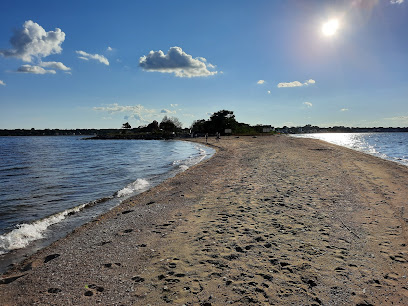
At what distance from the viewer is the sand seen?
4.94 meters

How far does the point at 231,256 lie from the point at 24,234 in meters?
7.51

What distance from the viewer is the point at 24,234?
8930 millimetres

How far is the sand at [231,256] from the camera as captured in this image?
4938 mm

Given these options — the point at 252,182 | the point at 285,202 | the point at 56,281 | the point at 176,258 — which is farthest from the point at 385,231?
the point at 56,281

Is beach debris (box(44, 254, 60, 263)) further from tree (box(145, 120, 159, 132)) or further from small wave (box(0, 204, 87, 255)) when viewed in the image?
tree (box(145, 120, 159, 132))

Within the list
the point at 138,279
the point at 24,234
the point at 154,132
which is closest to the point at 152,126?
the point at 154,132

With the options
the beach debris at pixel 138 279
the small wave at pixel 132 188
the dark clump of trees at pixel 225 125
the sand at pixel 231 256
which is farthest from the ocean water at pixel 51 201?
the dark clump of trees at pixel 225 125

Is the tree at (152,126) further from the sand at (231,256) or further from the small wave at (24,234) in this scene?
the sand at (231,256)

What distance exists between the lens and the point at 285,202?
36.3 ft

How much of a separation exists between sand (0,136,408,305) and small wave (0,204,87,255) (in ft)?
4.37

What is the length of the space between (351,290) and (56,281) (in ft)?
20.5

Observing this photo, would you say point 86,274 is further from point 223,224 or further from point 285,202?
point 285,202

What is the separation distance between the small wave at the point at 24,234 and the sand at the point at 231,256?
133cm

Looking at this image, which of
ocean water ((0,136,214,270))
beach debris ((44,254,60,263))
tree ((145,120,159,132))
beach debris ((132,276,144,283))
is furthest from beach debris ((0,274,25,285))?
tree ((145,120,159,132))
